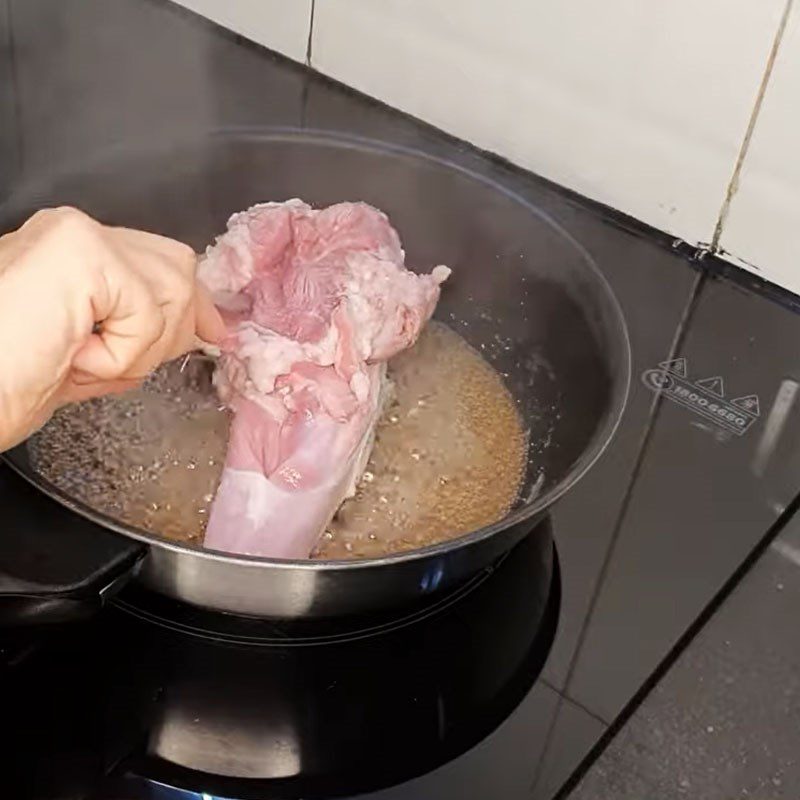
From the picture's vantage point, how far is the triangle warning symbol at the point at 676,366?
97 cm

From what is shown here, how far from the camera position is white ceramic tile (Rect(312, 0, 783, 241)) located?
0.98 meters

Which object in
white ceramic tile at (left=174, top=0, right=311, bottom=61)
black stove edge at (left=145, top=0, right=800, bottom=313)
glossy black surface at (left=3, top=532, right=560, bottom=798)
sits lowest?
glossy black surface at (left=3, top=532, right=560, bottom=798)

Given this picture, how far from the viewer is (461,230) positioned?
3.39ft

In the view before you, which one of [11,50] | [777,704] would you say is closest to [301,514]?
[777,704]

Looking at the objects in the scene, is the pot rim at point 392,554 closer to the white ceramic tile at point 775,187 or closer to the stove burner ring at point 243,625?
the stove burner ring at point 243,625

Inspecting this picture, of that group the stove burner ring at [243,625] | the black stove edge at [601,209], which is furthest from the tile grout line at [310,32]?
the stove burner ring at [243,625]

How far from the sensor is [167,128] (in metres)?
1.18

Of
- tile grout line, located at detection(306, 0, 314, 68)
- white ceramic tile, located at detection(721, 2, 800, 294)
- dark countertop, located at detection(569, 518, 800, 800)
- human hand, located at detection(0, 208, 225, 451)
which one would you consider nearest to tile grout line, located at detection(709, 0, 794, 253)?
white ceramic tile, located at detection(721, 2, 800, 294)

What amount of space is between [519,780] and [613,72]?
625mm

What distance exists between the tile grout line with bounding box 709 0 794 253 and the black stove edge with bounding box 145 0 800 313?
0.05ft

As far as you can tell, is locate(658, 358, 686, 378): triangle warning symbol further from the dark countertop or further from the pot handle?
the pot handle

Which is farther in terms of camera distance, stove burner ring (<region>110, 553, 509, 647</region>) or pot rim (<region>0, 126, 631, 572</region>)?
stove burner ring (<region>110, 553, 509, 647</region>)

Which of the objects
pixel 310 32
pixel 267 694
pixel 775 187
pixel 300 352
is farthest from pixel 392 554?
pixel 310 32

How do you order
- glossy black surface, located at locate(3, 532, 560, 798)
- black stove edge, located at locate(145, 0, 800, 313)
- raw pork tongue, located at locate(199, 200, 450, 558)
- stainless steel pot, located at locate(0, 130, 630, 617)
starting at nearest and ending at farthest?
1. glossy black surface, located at locate(3, 532, 560, 798)
2. raw pork tongue, located at locate(199, 200, 450, 558)
3. stainless steel pot, located at locate(0, 130, 630, 617)
4. black stove edge, located at locate(145, 0, 800, 313)
